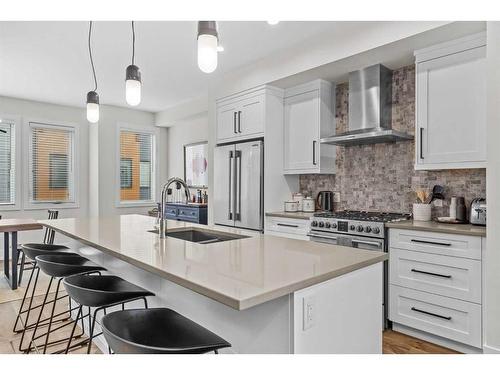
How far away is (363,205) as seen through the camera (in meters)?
3.71

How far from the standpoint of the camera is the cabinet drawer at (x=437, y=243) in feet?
7.91

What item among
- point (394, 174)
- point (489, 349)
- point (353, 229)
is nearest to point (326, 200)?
point (394, 174)

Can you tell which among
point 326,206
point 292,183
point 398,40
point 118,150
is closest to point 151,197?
point 118,150

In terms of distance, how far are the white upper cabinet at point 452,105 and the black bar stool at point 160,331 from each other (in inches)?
93.7

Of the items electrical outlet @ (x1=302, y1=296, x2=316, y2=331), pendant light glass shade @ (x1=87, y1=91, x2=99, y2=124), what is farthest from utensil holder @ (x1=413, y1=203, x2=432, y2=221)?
pendant light glass shade @ (x1=87, y1=91, x2=99, y2=124)

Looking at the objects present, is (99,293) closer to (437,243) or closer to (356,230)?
(356,230)

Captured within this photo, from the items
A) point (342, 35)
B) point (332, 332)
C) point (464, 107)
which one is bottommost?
point (332, 332)

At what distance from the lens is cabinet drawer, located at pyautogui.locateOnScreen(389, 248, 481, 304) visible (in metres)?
2.42

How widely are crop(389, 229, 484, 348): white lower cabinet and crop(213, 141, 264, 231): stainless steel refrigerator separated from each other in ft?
5.38

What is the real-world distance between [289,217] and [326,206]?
54cm

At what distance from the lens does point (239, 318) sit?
1.46 meters

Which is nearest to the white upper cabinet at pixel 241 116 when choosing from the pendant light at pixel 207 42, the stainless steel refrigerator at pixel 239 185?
the stainless steel refrigerator at pixel 239 185

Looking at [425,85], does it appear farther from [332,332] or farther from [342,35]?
[332,332]

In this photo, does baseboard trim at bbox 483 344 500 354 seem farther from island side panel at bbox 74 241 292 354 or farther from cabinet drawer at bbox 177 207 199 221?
cabinet drawer at bbox 177 207 199 221
